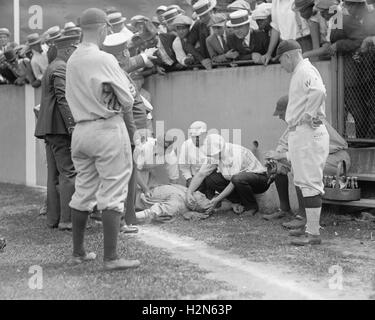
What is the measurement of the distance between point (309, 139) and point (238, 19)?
2.68m

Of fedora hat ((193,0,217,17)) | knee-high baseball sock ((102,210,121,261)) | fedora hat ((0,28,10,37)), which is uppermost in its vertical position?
fedora hat ((0,28,10,37))

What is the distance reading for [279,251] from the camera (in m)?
6.23

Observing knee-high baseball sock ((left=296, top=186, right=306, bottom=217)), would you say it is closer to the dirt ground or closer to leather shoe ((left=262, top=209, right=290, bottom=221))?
the dirt ground

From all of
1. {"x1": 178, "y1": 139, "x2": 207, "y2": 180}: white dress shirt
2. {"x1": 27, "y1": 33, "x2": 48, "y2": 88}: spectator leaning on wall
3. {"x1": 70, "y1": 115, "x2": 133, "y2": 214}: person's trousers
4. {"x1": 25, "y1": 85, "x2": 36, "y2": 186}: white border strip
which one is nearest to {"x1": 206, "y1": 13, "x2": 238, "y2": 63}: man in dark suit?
{"x1": 178, "y1": 139, "x2": 207, "y2": 180}: white dress shirt

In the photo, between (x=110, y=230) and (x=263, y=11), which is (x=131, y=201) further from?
(x=263, y=11)

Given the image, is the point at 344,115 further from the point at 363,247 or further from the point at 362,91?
the point at 363,247

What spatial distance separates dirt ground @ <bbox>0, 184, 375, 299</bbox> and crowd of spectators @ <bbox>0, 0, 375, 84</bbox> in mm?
1967

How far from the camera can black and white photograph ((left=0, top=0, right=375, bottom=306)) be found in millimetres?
5312

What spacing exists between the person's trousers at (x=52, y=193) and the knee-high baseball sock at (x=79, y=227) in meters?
1.96

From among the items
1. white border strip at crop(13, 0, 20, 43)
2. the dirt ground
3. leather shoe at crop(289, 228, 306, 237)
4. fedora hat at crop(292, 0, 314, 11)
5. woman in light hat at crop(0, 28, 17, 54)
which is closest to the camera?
the dirt ground

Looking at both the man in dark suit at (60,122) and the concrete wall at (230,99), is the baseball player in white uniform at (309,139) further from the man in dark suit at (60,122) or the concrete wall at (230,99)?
the man in dark suit at (60,122)

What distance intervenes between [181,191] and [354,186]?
6.90ft

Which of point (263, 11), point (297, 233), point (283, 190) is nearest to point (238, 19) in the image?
point (263, 11)

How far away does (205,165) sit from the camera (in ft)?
27.5
